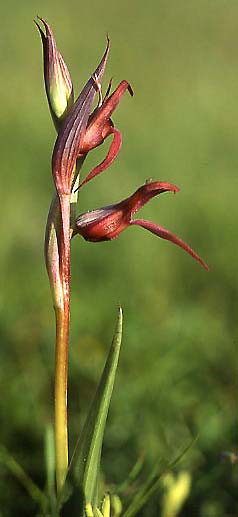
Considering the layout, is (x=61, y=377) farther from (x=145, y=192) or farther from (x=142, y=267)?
(x=142, y=267)

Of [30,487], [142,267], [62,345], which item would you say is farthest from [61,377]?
[142,267]

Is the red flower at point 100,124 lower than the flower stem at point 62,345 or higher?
higher

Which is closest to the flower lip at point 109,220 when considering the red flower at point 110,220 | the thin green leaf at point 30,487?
the red flower at point 110,220

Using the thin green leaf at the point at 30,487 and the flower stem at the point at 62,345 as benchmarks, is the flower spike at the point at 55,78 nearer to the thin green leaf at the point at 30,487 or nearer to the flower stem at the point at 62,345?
the flower stem at the point at 62,345

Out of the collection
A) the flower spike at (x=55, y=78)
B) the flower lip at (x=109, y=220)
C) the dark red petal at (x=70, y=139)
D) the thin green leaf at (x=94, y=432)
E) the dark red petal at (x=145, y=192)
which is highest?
the flower spike at (x=55, y=78)

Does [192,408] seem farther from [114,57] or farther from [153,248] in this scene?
[114,57]

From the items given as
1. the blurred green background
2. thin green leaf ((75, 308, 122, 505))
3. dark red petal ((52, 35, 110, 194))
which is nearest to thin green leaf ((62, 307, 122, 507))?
thin green leaf ((75, 308, 122, 505))

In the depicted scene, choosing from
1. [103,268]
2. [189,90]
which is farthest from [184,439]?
[189,90]
